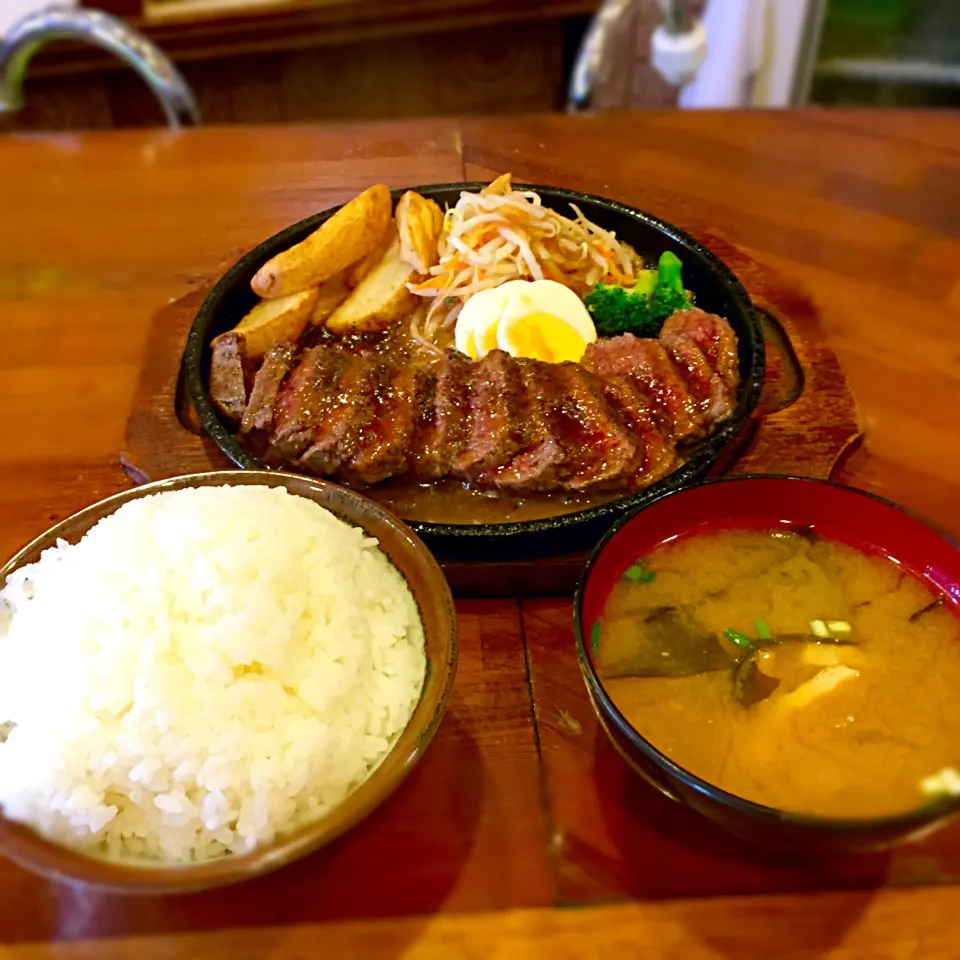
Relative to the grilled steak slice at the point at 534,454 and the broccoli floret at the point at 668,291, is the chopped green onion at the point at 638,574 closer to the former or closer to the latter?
the grilled steak slice at the point at 534,454

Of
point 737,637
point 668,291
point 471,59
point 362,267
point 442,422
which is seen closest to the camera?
point 737,637

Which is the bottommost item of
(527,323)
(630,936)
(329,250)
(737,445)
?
(630,936)

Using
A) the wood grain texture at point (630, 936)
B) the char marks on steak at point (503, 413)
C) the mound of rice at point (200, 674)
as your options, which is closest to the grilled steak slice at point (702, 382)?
the char marks on steak at point (503, 413)

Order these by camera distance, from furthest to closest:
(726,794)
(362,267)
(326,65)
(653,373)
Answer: (326,65) → (362,267) → (653,373) → (726,794)

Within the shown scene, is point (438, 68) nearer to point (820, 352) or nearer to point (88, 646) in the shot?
point (820, 352)

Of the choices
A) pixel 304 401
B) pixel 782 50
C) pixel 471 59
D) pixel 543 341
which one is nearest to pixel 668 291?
pixel 543 341

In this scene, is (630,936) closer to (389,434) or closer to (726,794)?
(726,794)

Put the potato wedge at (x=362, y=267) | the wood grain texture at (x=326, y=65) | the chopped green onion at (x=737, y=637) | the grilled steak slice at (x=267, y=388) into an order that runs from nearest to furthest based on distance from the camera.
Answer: the chopped green onion at (x=737, y=637) < the grilled steak slice at (x=267, y=388) < the potato wedge at (x=362, y=267) < the wood grain texture at (x=326, y=65)
